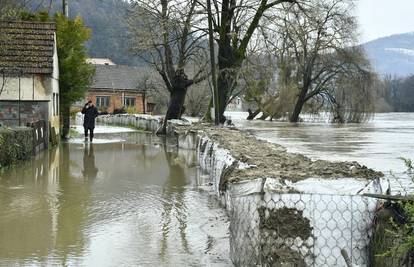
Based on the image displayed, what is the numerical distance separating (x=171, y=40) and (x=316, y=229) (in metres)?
27.0

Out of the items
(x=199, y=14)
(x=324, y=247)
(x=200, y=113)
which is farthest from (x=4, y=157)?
(x=200, y=113)

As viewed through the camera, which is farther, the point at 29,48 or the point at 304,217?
the point at 29,48

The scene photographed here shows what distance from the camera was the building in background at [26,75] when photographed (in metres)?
20.6

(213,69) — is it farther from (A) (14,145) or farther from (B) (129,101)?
(B) (129,101)

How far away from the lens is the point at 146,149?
22.6 metres

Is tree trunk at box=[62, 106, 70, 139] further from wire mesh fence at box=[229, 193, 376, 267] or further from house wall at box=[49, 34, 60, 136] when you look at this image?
wire mesh fence at box=[229, 193, 376, 267]

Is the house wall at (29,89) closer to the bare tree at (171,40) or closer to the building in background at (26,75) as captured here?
the building in background at (26,75)

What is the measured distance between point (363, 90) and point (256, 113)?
21.2 metres

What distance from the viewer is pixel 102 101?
73500 millimetres

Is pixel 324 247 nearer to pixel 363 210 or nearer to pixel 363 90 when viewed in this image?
pixel 363 210

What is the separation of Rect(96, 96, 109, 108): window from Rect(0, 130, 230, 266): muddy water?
57.8 meters

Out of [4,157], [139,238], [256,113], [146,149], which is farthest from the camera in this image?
[256,113]

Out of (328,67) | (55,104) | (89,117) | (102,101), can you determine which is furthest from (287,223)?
(102,101)

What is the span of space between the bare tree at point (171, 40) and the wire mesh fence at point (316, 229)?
24.6m
